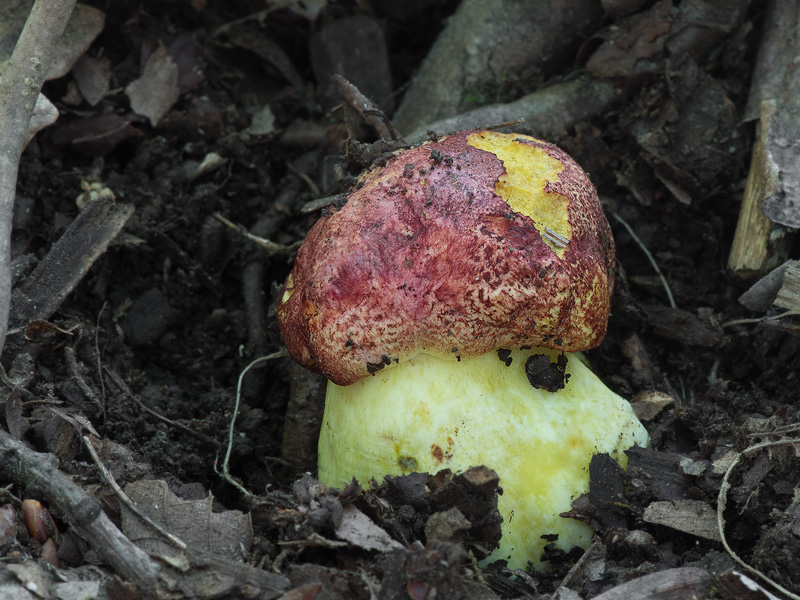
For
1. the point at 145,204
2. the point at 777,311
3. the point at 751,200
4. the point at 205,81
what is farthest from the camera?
the point at 205,81

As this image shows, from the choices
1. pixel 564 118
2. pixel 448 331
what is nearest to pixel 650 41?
pixel 564 118

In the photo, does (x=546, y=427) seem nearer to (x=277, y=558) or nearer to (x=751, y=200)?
(x=277, y=558)

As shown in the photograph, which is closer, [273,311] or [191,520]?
[191,520]

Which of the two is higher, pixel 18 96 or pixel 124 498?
pixel 18 96

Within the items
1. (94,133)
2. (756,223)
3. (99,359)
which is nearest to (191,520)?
(99,359)

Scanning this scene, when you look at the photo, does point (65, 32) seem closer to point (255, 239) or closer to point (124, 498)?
point (255, 239)

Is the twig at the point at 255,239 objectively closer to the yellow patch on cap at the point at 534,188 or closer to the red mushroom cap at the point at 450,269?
the red mushroom cap at the point at 450,269

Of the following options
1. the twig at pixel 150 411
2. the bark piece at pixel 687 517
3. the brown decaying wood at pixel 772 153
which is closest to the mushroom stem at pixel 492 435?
the bark piece at pixel 687 517
